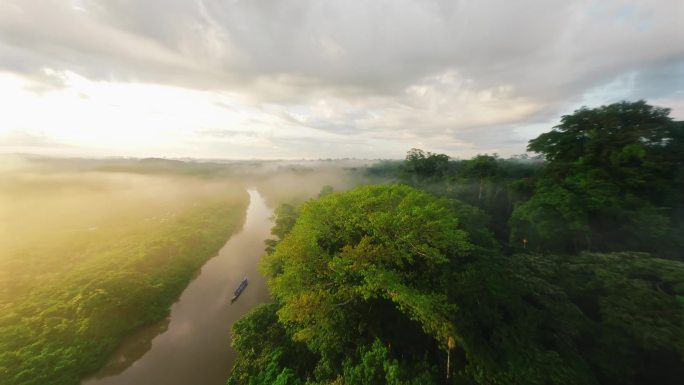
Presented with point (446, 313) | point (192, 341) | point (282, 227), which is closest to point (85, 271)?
point (192, 341)

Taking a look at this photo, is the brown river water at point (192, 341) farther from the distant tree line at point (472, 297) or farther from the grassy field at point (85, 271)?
the distant tree line at point (472, 297)

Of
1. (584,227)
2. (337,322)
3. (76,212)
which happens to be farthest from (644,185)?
(76,212)

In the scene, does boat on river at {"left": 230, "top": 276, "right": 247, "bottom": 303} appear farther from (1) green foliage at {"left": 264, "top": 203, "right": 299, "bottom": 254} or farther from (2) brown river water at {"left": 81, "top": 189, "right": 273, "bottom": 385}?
(1) green foliage at {"left": 264, "top": 203, "right": 299, "bottom": 254}

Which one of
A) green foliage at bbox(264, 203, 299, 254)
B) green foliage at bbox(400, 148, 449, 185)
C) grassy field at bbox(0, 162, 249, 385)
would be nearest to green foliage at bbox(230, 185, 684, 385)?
grassy field at bbox(0, 162, 249, 385)

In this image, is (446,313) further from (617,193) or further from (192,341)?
(617,193)

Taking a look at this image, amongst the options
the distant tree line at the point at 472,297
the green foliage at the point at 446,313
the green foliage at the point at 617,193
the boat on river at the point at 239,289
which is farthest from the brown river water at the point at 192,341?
the green foliage at the point at 617,193

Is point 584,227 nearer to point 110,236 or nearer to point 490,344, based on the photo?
point 490,344
